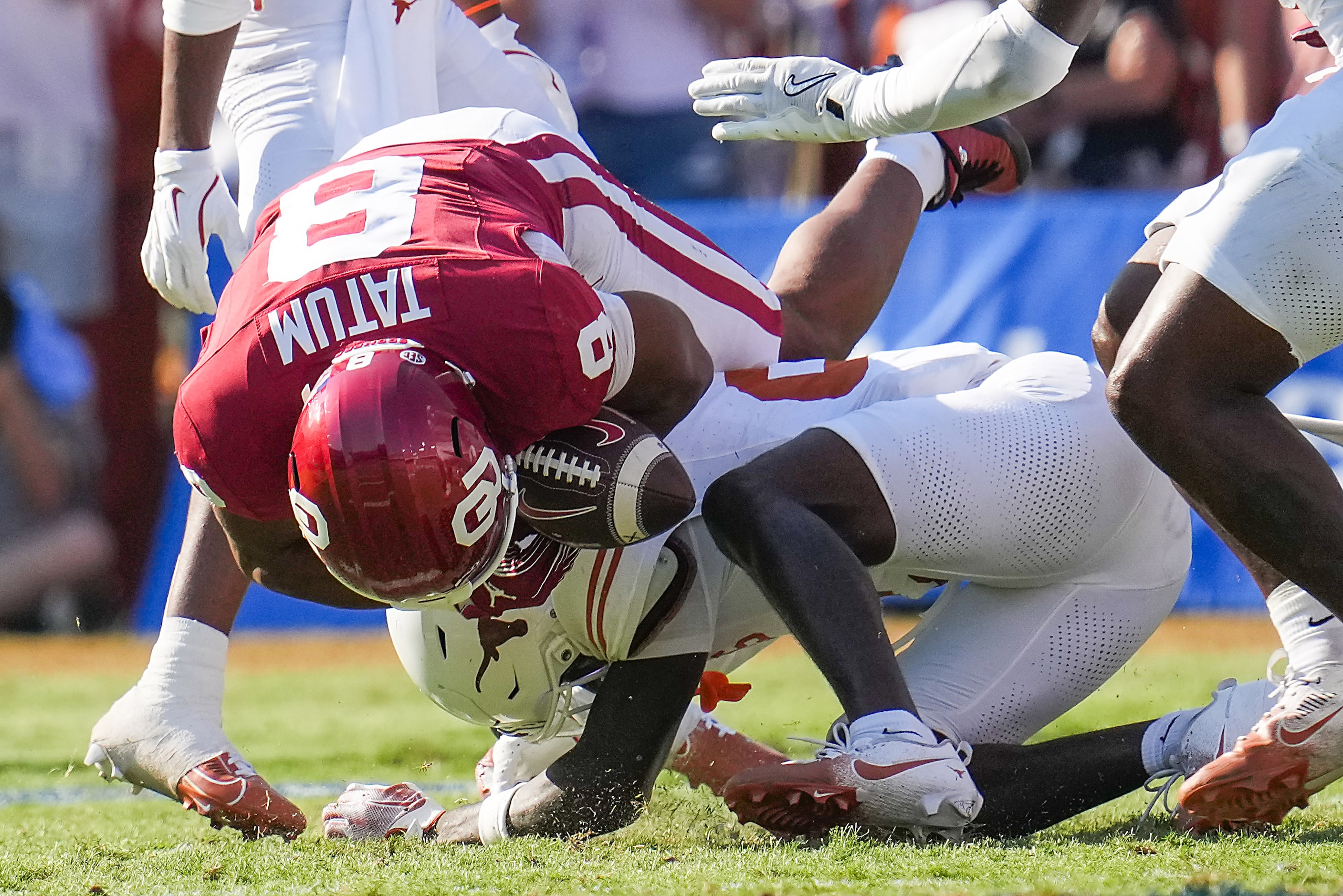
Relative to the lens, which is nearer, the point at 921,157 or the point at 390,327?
the point at 390,327

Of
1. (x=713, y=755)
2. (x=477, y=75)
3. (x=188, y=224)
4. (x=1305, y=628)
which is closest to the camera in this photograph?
(x=1305, y=628)

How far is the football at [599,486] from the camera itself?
90.4 inches

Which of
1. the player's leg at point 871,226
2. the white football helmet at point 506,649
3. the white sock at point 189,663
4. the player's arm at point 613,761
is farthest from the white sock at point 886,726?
the white sock at point 189,663

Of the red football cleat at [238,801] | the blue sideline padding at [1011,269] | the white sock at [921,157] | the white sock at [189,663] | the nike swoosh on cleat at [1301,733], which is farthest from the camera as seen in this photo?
the blue sideline padding at [1011,269]

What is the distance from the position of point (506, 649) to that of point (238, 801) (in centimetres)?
60

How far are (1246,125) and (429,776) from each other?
430cm

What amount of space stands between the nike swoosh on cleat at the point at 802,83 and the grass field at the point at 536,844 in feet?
4.16

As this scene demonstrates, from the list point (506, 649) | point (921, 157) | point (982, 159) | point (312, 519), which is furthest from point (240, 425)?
point (982, 159)

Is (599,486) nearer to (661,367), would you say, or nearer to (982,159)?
(661,367)

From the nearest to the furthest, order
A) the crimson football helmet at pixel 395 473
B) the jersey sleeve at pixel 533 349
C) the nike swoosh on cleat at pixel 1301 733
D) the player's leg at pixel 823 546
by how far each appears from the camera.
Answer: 1. the crimson football helmet at pixel 395 473
2. the jersey sleeve at pixel 533 349
3. the player's leg at pixel 823 546
4. the nike swoosh on cleat at pixel 1301 733

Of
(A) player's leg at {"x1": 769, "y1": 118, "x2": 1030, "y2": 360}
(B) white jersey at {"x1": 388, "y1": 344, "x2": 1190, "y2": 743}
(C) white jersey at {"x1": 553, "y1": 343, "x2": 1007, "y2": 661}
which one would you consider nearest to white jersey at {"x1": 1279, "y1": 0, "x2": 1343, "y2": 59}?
(B) white jersey at {"x1": 388, "y1": 344, "x2": 1190, "y2": 743}

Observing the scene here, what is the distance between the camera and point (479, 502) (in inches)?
84.0

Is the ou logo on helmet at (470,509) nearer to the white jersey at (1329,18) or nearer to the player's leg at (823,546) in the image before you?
the player's leg at (823,546)

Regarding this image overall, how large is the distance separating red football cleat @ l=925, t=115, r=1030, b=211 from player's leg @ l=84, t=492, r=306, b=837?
185 centimetres
